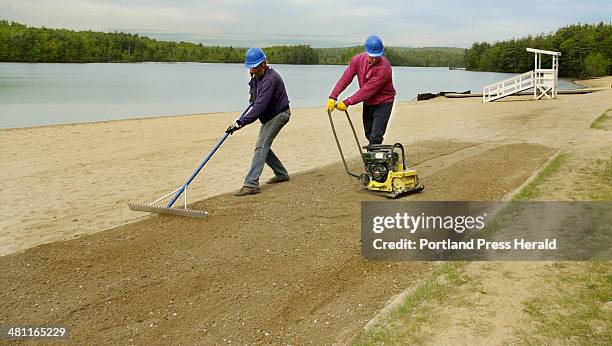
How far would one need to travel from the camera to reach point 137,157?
13.7 m

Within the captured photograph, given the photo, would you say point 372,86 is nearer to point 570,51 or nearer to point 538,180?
point 538,180

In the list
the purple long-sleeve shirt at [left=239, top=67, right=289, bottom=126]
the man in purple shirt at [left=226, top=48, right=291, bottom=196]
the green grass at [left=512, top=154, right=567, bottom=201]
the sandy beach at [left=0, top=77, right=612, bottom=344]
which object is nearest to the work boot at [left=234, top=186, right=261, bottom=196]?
the man in purple shirt at [left=226, top=48, right=291, bottom=196]

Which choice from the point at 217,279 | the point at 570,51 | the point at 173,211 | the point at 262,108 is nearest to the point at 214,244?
the point at 217,279

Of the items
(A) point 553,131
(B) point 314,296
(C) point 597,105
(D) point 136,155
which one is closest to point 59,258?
(B) point 314,296

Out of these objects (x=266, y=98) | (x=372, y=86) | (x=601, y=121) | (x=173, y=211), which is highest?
(x=372, y=86)

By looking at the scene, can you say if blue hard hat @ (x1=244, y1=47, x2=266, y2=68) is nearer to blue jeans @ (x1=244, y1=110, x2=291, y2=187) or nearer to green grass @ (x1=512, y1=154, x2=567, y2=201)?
blue jeans @ (x1=244, y1=110, x2=291, y2=187)

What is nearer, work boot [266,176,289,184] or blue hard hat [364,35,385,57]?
blue hard hat [364,35,385,57]

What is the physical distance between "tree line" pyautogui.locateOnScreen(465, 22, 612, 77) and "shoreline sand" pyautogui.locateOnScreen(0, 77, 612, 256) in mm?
61565

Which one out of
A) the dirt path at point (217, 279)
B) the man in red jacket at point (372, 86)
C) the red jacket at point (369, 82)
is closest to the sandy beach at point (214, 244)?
the dirt path at point (217, 279)

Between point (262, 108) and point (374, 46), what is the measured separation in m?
1.82

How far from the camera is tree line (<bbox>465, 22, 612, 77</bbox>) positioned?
3039 inches

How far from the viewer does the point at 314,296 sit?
16.1 feet

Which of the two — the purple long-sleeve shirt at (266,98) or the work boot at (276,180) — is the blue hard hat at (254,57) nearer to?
the purple long-sleeve shirt at (266,98)

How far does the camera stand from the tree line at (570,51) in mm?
77181
